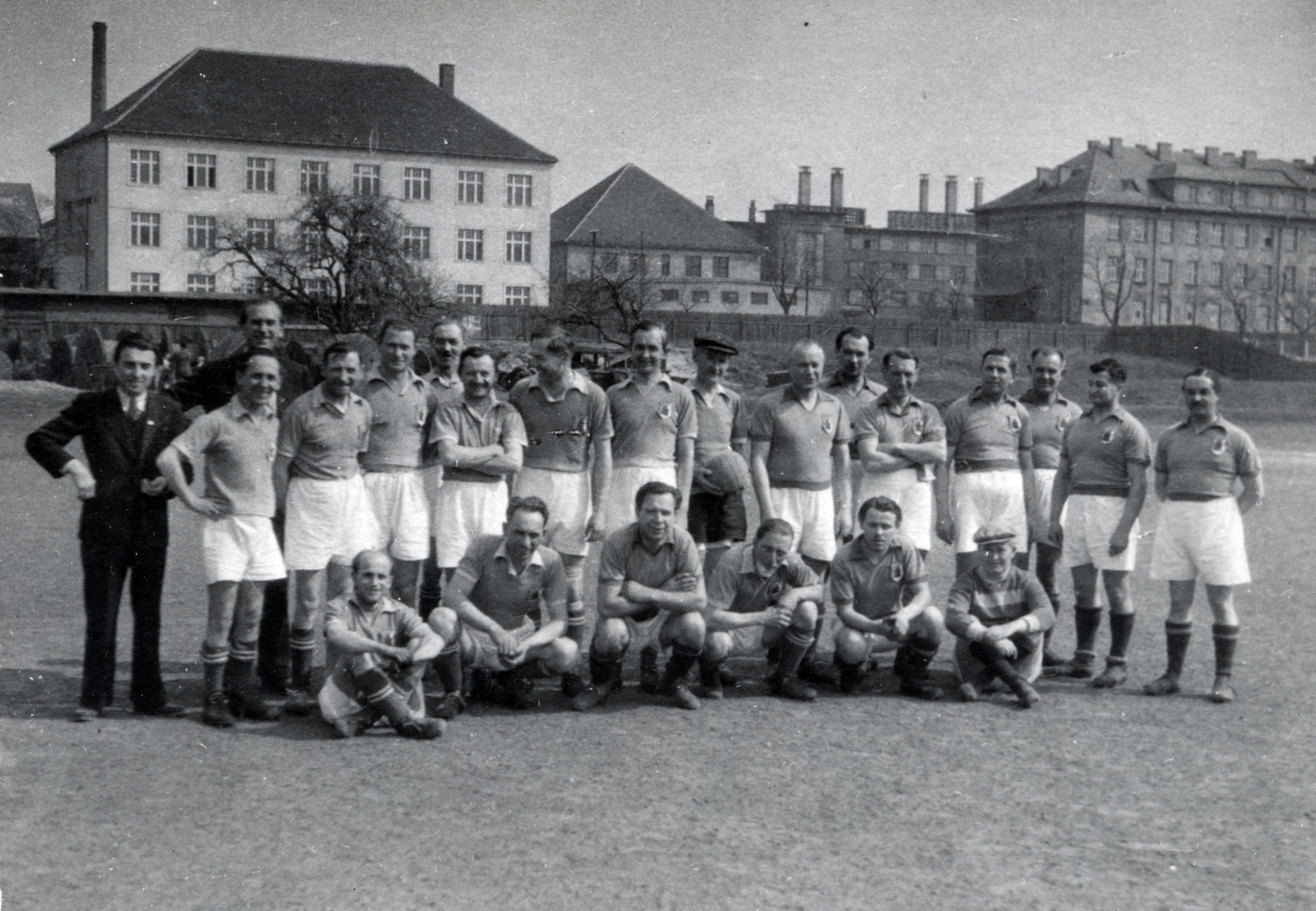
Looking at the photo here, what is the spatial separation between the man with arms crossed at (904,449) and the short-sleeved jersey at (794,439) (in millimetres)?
296

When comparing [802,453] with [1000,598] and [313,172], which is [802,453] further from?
[313,172]

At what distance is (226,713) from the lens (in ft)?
23.8

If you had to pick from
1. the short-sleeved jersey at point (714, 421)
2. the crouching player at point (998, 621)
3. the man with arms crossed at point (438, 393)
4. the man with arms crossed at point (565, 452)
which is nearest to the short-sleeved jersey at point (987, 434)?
the crouching player at point (998, 621)

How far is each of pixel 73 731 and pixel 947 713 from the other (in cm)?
443

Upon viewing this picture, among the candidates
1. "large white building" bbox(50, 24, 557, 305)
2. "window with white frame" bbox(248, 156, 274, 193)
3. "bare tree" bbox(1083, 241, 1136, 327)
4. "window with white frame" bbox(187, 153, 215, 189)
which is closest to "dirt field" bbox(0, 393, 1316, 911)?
"large white building" bbox(50, 24, 557, 305)

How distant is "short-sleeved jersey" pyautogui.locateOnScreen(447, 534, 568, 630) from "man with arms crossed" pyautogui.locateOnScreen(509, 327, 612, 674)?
516 millimetres

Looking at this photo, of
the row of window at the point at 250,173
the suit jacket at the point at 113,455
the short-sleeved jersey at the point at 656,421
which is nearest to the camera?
the suit jacket at the point at 113,455

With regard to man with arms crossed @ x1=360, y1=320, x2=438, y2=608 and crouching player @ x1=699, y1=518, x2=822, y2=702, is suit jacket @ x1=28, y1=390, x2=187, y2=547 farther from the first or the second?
crouching player @ x1=699, y1=518, x2=822, y2=702

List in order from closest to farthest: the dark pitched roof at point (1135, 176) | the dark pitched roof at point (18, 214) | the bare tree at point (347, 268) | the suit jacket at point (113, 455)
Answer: the suit jacket at point (113, 455) < the bare tree at point (347, 268) < the dark pitched roof at point (18, 214) < the dark pitched roof at point (1135, 176)

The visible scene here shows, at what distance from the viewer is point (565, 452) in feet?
28.4

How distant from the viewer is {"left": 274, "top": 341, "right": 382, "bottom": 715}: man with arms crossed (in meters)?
7.73

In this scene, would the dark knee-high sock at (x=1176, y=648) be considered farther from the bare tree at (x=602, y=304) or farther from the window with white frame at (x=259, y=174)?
the window with white frame at (x=259, y=174)

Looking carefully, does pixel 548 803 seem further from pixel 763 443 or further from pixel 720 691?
pixel 763 443

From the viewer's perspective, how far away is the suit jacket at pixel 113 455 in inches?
287
